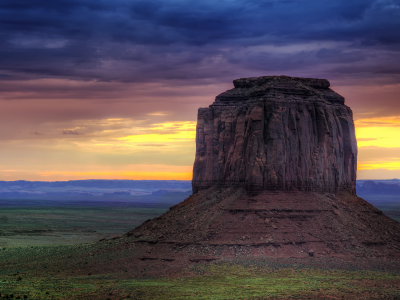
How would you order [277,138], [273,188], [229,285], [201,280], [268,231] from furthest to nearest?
[277,138]
[273,188]
[268,231]
[201,280]
[229,285]

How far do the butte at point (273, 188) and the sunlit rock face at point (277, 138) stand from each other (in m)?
0.12

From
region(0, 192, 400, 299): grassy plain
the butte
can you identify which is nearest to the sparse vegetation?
region(0, 192, 400, 299): grassy plain

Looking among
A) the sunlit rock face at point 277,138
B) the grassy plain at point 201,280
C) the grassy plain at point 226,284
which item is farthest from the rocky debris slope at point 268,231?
the grassy plain at point 226,284

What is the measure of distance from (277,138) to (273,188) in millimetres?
5877

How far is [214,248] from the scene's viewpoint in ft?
224

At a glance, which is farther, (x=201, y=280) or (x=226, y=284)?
(x=201, y=280)

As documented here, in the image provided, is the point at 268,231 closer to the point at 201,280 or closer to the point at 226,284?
the point at 201,280

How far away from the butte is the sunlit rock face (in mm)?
121

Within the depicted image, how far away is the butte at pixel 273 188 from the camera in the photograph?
69.4 meters

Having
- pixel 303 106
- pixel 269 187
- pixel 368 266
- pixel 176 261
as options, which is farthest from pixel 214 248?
pixel 303 106

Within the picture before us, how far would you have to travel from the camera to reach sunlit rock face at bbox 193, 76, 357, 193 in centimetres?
7406

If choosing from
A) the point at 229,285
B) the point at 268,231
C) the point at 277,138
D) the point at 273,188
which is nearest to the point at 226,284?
the point at 229,285

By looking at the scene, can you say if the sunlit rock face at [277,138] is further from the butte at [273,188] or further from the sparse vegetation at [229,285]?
the sparse vegetation at [229,285]

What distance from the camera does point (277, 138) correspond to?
2918 inches
